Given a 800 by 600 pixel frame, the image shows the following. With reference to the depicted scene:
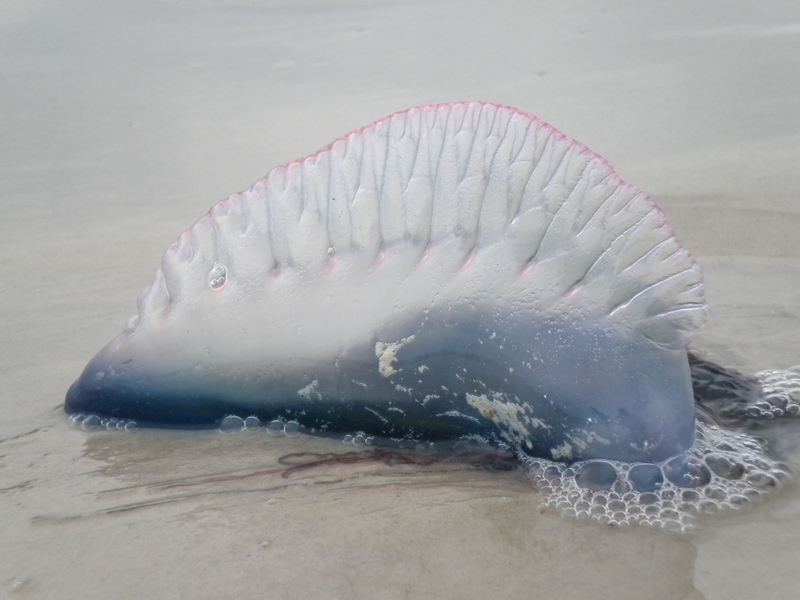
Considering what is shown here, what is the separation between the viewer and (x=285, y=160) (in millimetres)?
3611

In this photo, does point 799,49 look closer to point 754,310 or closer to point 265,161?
point 754,310

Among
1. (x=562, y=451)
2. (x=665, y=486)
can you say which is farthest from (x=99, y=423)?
(x=665, y=486)

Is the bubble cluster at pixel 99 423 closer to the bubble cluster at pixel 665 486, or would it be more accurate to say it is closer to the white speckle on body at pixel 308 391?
the white speckle on body at pixel 308 391

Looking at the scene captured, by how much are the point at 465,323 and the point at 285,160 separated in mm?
1938

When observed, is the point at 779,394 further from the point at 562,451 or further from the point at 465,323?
Answer: the point at 465,323

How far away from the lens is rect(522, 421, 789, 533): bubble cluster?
178cm

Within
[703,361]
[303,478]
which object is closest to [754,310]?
[703,361]

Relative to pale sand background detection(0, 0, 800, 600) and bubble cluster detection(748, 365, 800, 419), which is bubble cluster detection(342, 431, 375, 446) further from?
bubble cluster detection(748, 365, 800, 419)

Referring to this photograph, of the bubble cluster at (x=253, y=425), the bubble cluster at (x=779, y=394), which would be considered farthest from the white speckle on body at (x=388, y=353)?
the bubble cluster at (x=779, y=394)

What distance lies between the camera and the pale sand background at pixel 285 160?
1.68m

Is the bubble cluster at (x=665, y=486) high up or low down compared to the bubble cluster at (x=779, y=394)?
down

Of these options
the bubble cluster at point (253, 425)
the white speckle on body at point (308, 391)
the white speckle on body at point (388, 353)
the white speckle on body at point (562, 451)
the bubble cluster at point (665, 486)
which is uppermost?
the white speckle on body at point (388, 353)

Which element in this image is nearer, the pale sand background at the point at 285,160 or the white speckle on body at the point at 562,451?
the pale sand background at the point at 285,160

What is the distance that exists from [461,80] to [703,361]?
243cm
